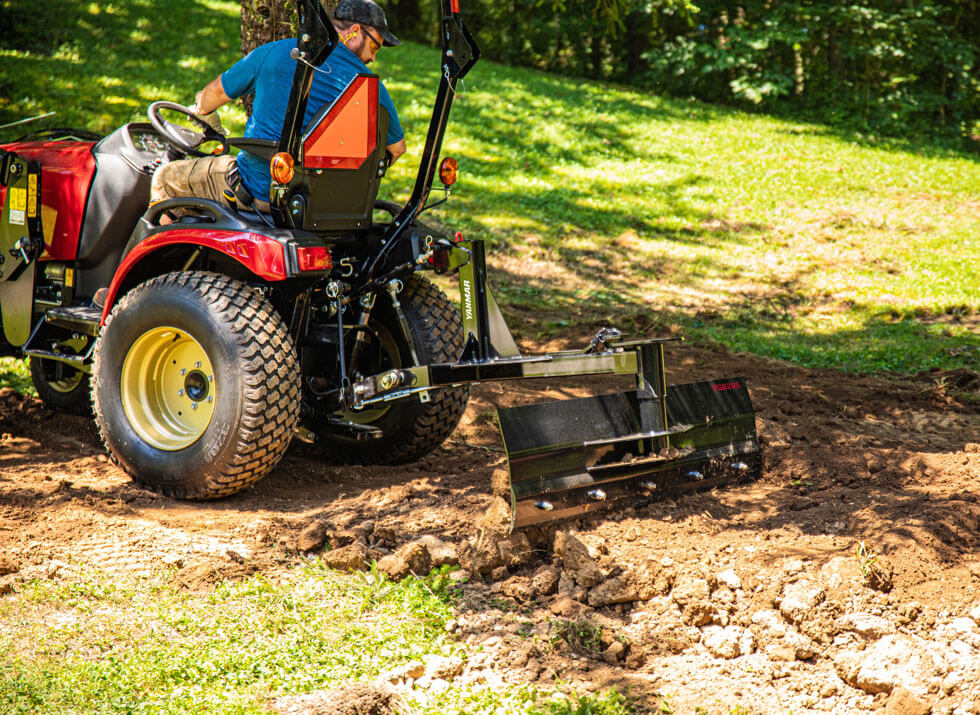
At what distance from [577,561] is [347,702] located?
109cm

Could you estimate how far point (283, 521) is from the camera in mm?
4020

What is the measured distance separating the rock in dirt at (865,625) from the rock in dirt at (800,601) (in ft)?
0.31

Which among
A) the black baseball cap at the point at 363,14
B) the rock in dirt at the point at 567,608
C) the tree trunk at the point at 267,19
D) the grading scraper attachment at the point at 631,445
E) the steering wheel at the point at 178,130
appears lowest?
the rock in dirt at the point at 567,608

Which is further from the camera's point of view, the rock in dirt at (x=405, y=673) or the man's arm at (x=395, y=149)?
the man's arm at (x=395, y=149)

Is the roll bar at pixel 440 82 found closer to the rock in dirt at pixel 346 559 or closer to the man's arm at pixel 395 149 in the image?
the man's arm at pixel 395 149

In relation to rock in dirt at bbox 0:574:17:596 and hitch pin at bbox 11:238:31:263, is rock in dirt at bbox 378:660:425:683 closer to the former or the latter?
rock in dirt at bbox 0:574:17:596

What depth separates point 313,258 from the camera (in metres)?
4.00

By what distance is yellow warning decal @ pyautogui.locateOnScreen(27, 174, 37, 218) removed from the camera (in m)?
5.03

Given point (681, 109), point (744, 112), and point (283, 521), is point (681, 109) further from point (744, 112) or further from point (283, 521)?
point (283, 521)

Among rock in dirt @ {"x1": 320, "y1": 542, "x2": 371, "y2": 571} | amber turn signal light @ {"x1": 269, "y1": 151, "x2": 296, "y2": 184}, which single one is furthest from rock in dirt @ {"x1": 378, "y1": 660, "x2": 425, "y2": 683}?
amber turn signal light @ {"x1": 269, "y1": 151, "x2": 296, "y2": 184}

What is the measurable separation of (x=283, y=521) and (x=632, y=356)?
1.66 m

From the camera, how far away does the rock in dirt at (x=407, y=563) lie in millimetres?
3494

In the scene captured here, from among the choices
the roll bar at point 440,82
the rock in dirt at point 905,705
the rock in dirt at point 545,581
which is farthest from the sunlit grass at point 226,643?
the roll bar at point 440,82

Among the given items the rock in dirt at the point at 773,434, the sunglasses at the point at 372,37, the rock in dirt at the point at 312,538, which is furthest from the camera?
the rock in dirt at the point at 773,434
